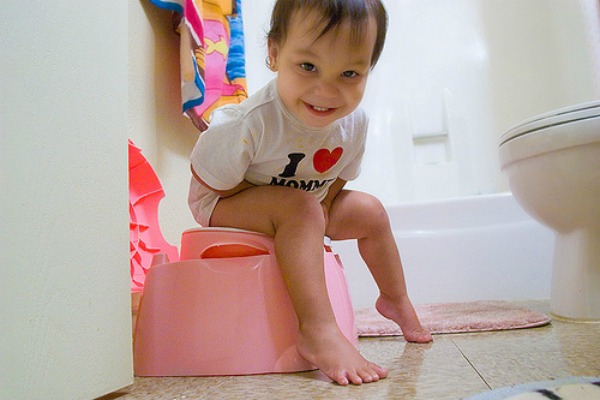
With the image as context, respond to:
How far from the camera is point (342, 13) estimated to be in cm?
65

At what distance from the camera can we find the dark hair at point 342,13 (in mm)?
645

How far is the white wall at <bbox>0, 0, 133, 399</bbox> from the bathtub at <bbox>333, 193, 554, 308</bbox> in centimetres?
109

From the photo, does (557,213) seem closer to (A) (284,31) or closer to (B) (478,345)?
(B) (478,345)

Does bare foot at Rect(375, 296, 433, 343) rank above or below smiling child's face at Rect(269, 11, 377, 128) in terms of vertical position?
below

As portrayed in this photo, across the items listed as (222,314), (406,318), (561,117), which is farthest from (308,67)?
(561,117)

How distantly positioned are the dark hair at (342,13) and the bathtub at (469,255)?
0.98 metres

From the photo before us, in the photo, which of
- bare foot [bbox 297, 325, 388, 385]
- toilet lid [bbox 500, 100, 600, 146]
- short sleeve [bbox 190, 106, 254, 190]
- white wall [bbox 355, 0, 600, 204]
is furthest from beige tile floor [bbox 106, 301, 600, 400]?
white wall [bbox 355, 0, 600, 204]

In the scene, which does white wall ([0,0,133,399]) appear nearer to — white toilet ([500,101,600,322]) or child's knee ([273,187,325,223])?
child's knee ([273,187,325,223])

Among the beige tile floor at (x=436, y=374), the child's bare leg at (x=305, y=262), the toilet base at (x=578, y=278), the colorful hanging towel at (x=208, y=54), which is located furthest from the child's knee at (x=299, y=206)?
the toilet base at (x=578, y=278)

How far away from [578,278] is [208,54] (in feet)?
3.30

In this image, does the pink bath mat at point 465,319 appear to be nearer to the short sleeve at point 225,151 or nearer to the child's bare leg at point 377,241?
the child's bare leg at point 377,241

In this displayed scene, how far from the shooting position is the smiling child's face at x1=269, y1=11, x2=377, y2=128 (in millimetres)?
656

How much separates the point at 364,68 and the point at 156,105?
61 centimetres

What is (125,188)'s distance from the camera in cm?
62
